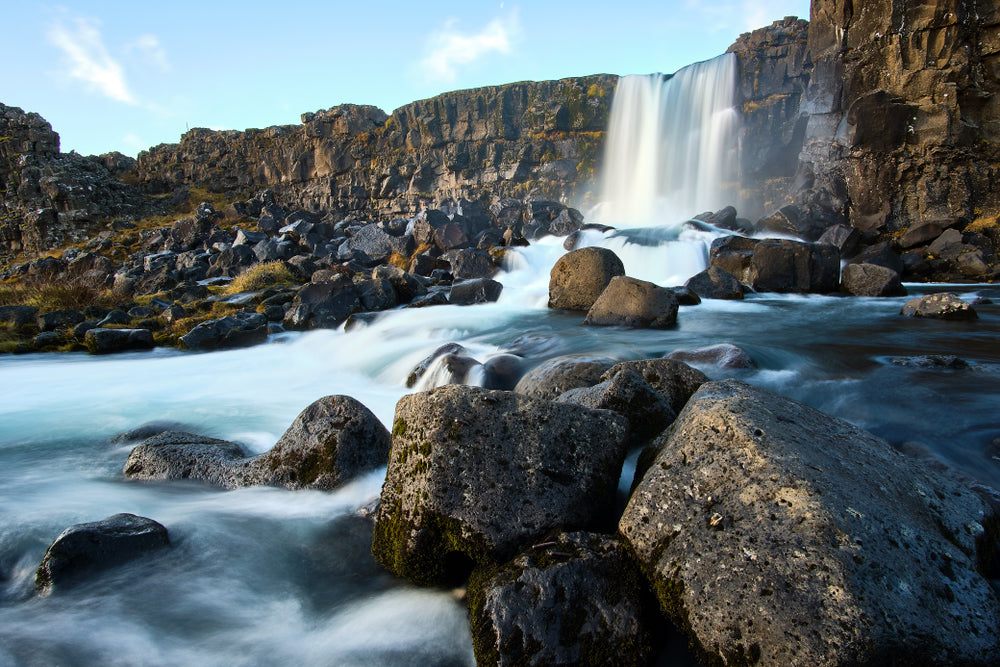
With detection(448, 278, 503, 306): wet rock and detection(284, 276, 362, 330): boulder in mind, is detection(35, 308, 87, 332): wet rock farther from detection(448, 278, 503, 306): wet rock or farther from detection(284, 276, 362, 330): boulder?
detection(448, 278, 503, 306): wet rock

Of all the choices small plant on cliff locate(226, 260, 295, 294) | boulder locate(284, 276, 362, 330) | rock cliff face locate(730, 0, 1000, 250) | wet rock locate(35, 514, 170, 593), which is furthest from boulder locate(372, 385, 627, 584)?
rock cliff face locate(730, 0, 1000, 250)

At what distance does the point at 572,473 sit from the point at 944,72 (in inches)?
985

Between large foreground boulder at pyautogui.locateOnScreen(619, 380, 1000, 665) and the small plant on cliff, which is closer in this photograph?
large foreground boulder at pyautogui.locateOnScreen(619, 380, 1000, 665)

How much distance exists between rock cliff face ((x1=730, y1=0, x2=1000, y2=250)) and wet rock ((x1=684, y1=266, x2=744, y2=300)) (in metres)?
10.1

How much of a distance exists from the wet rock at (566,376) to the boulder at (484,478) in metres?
2.15

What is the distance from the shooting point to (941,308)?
10.7 metres

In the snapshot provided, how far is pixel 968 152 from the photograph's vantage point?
20.2 metres

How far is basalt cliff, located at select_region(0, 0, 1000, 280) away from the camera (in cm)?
1995

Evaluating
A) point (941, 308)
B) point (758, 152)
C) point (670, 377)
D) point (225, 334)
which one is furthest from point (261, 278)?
point (758, 152)

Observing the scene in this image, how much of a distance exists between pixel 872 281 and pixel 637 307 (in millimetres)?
7640

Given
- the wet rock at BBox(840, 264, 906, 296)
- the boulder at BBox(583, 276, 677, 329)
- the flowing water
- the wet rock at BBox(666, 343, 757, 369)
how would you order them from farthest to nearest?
the wet rock at BBox(840, 264, 906, 296) → the boulder at BBox(583, 276, 677, 329) → the wet rock at BBox(666, 343, 757, 369) → the flowing water

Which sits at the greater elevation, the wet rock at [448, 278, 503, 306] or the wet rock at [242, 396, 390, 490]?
the wet rock at [448, 278, 503, 306]

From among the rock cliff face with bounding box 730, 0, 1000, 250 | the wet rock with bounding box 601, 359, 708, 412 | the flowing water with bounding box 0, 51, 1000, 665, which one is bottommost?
the flowing water with bounding box 0, 51, 1000, 665

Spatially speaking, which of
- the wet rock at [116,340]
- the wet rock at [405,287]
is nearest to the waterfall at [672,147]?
the wet rock at [405,287]
